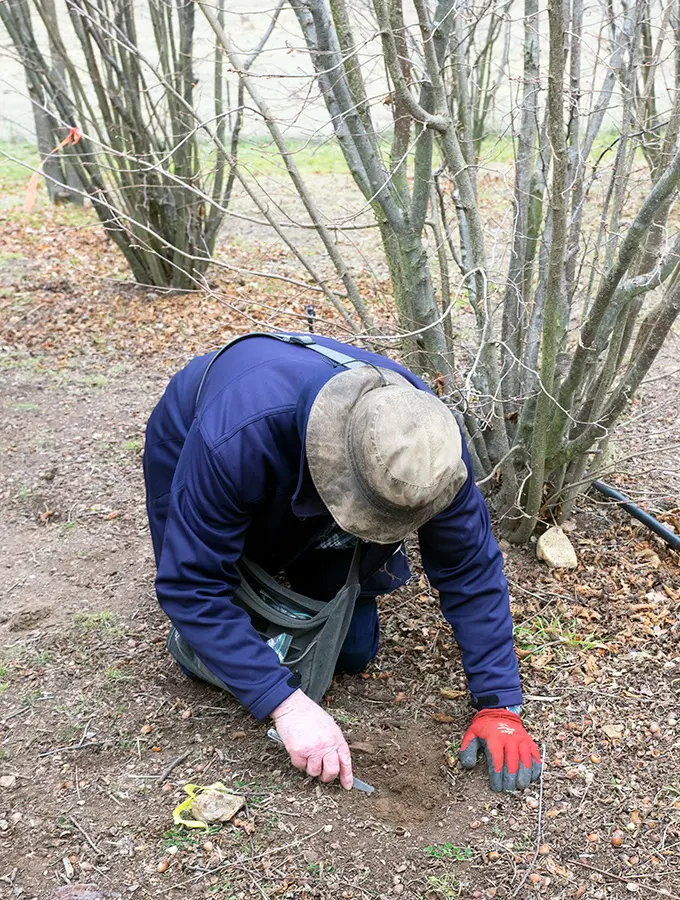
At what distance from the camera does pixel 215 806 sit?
219 centimetres

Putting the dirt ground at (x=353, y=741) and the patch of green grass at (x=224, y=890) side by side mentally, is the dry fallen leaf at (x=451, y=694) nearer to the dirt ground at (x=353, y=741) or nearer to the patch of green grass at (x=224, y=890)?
the dirt ground at (x=353, y=741)

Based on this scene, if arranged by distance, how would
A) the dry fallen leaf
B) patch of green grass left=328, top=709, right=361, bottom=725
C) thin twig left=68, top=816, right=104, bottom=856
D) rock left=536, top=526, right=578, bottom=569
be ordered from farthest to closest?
rock left=536, top=526, right=578, bottom=569
the dry fallen leaf
patch of green grass left=328, top=709, right=361, bottom=725
thin twig left=68, top=816, right=104, bottom=856

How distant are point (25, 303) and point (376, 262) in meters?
2.67

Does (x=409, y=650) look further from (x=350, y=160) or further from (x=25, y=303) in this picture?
(x=25, y=303)

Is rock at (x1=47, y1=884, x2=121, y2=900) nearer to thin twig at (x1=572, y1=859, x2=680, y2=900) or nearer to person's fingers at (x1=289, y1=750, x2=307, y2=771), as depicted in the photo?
person's fingers at (x1=289, y1=750, x2=307, y2=771)

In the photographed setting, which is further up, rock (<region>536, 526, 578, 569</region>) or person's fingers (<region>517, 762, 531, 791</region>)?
rock (<region>536, 526, 578, 569</region>)

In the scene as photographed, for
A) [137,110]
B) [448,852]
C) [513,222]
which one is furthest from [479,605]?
[137,110]

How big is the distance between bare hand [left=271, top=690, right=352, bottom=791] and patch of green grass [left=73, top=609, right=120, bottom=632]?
0.98 meters

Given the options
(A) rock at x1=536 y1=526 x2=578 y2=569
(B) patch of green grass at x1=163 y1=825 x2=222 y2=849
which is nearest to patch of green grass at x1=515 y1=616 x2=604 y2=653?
(A) rock at x1=536 y1=526 x2=578 y2=569

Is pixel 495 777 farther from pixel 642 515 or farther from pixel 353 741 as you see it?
pixel 642 515

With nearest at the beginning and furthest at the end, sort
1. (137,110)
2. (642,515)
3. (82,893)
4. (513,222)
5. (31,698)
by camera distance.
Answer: (82,893) → (31,698) → (513,222) → (642,515) → (137,110)

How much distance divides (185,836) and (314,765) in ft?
1.20

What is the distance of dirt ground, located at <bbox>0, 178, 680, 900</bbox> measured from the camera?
2.08 meters

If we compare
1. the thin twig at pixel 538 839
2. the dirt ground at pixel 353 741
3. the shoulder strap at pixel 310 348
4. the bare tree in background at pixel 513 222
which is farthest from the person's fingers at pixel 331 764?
the bare tree in background at pixel 513 222
